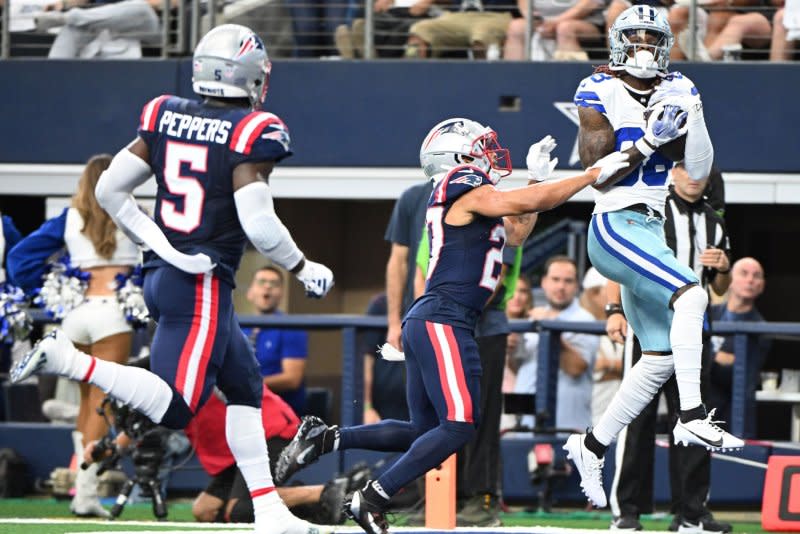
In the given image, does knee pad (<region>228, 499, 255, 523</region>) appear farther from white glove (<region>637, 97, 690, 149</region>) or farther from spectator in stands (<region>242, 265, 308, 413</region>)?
white glove (<region>637, 97, 690, 149</region>)

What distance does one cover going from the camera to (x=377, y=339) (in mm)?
9930

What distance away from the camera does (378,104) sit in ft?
37.8

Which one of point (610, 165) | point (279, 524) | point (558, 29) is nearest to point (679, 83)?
point (610, 165)

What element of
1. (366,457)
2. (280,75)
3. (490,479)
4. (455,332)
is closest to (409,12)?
(280,75)

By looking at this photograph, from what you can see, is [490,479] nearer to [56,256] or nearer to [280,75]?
[56,256]

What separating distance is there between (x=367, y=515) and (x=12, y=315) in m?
3.42

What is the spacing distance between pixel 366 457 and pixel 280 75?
328 centimetres

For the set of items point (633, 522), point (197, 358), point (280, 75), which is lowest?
point (633, 522)

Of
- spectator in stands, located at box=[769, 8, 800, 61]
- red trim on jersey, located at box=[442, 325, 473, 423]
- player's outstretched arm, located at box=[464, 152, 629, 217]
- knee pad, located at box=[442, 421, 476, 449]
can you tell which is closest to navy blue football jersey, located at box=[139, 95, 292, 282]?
player's outstretched arm, located at box=[464, 152, 629, 217]

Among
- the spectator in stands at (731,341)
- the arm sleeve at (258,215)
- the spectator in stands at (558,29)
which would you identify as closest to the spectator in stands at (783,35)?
the spectator in stands at (558,29)

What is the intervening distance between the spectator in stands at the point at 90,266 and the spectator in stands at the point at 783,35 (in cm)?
464

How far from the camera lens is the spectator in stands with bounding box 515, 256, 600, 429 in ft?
33.0

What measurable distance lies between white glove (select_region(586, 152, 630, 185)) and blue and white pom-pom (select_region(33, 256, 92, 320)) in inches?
144

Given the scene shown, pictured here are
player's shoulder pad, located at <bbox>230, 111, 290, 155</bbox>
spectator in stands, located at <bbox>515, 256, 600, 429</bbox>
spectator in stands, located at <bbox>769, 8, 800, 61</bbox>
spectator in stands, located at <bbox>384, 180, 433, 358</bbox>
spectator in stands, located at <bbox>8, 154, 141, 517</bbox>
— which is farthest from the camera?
spectator in stands, located at <bbox>769, 8, 800, 61</bbox>
